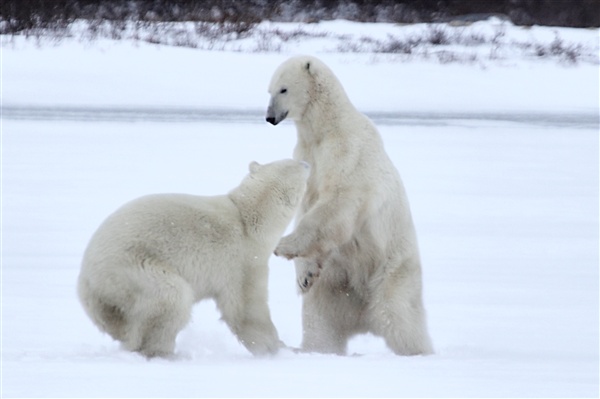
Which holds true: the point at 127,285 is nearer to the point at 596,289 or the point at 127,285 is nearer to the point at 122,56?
the point at 596,289

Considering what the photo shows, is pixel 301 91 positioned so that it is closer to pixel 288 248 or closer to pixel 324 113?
pixel 324 113

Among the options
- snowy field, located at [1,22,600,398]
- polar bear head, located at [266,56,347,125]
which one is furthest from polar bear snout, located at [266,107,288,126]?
snowy field, located at [1,22,600,398]

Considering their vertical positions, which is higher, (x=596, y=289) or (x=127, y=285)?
(x=127, y=285)

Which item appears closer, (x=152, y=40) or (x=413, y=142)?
(x=413, y=142)

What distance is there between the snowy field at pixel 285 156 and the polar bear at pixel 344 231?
0.21 meters

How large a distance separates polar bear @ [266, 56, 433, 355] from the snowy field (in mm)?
215

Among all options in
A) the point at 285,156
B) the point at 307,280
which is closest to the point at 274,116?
the point at 307,280

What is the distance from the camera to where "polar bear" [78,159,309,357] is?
3.58 metres

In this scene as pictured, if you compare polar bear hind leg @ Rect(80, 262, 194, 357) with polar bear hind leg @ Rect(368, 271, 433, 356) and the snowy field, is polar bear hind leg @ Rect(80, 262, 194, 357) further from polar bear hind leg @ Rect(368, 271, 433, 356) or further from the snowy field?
polar bear hind leg @ Rect(368, 271, 433, 356)

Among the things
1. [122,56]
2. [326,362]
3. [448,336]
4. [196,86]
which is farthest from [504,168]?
[122,56]

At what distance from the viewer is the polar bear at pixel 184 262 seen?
358cm

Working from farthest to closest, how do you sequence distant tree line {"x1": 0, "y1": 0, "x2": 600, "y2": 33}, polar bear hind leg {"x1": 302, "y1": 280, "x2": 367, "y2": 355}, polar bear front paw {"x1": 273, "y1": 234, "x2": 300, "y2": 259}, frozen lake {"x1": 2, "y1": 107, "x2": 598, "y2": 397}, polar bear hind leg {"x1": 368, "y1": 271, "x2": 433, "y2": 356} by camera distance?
distant tree line {"x1": 0, "y1": 0, "x2": 600, "y2": 33} < polar bear hind leg {"x1": 302, "y1": 280, "x2": 367, "y2": 355} < polar bear hind leg {"x1": 368, "y1": 271, "x2": 433, "y2": 356} < polar bear front paw {"x1": 273, "y1": 234, "x2": 300, "y2": 259} < frozen lake {"x1": 2, "y1": 107, "x2": 598, "y2": 397}

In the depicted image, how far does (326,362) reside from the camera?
144 inches

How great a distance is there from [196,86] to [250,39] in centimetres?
515
